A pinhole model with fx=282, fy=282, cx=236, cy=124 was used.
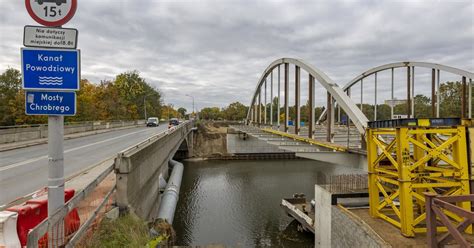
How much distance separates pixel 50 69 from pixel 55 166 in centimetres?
120

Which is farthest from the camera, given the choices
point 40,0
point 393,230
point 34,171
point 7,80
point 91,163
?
point 7,80

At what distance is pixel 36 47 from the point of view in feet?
11.2

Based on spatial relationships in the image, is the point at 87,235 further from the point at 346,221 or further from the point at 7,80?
the point at 7,80

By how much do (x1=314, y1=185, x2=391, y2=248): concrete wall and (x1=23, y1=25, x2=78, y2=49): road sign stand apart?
7.97 metres

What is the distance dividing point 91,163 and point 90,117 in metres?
42.3

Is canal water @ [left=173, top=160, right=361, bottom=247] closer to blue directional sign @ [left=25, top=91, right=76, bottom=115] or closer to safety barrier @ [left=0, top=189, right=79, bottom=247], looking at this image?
safety barrier @ [left=0, top=189, right=79, bottom=247]

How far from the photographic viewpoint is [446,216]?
5.82 metres

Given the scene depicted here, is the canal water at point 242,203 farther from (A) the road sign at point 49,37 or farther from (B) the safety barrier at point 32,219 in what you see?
(A) the road sign at point 49,37

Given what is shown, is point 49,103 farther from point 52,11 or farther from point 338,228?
point 338,228

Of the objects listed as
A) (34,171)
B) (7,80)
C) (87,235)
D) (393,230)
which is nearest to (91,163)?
(34,171)

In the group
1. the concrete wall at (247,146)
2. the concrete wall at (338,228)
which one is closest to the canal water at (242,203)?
the concrete wall at (338,228)

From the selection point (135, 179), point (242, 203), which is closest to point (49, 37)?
point (135, 179)

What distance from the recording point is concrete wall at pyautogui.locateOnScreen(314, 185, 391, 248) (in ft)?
26.3

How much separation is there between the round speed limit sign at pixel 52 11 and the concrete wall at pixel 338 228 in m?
8.17
